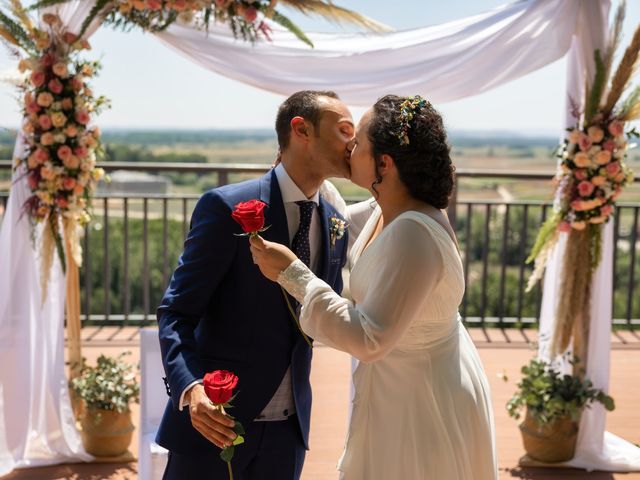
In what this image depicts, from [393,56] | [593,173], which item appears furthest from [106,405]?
[593,173]

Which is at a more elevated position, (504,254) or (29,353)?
(504,254)

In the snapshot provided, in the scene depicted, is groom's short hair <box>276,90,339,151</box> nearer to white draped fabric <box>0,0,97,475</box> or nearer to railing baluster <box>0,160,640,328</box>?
white draped fabric <box>0,0,97,475</box>

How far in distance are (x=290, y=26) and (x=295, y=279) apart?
2078 mm

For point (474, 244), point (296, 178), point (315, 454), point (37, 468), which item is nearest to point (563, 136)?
point (315, 454)

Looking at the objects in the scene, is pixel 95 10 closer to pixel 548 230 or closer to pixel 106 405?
pixel 106 405

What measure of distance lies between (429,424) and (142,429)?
1.36 metres

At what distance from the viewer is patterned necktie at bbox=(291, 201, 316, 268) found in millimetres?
2070

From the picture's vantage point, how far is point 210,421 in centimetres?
174

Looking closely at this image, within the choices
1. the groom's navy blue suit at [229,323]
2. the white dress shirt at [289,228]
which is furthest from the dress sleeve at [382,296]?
the white dress shirt at [289,228]

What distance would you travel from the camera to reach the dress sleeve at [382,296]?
169 cm

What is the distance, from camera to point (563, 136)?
3.81 m

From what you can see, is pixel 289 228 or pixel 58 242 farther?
pixel 58 242

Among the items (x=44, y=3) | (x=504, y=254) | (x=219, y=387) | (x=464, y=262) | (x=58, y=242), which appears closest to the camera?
(x=219, y=387)

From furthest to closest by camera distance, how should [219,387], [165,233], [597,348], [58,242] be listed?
[165,233], [597,348], [58,242], [219,387]
